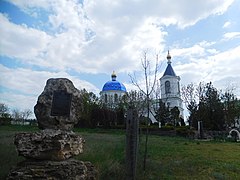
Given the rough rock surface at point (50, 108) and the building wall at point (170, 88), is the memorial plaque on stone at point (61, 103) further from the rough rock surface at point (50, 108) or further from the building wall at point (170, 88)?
the building wall at point (170, 88)

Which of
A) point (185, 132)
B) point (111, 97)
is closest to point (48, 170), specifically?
point (185, 132)

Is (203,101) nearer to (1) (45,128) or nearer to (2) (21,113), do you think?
(2) (21,113)

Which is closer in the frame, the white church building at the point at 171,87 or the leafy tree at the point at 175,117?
the leafy tree at the point at 175,117

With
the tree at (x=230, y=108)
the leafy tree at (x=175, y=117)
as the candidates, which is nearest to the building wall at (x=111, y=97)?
the leafy tree at (x=175, y=117)

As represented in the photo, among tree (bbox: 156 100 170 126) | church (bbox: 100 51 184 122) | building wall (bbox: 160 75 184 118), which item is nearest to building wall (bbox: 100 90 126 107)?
church (bbox: 100 51 184 122)

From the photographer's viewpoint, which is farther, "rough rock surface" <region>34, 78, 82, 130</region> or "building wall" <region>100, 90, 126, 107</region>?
"building wall" <region>100, 90, 126, 107</region>

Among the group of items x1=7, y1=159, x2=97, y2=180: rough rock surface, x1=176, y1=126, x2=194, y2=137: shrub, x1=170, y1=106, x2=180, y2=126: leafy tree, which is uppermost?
x1=170, y1=106, x2=180, y2=126: leafy tree

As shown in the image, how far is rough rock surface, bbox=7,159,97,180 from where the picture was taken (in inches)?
163

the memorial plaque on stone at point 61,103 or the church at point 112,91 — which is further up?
the church at point 112,91

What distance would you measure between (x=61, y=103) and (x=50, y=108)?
0.70 feet

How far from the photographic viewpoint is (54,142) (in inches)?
170

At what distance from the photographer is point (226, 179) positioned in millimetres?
7133

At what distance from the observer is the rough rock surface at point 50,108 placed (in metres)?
4.92

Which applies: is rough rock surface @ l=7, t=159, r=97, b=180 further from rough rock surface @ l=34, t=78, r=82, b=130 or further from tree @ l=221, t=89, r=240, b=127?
tree @ l=221, t=89, r=240, b=127
